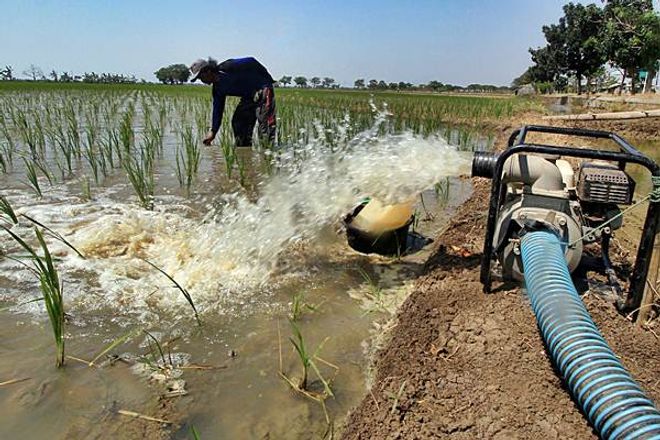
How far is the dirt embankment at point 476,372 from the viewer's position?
133cm

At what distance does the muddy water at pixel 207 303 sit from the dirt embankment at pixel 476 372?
0.20 meters

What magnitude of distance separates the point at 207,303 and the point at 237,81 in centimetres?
383

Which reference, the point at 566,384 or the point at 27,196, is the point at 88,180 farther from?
the point at 566,384

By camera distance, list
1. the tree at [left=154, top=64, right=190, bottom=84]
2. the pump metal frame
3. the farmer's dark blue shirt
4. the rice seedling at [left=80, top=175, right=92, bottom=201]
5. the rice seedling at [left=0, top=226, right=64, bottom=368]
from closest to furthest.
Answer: the rice seedling at [left=0, top=226, right=64, bottom=368] < the pump metal frame < the rice seedling at [left=80, top=175, right=92, bottom=201] < the farmer's dark blue shirt < the tree at [left=154, top=64, right=190, bottom=84]

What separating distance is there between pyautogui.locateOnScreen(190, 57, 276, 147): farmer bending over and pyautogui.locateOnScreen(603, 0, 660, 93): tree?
17.7 m

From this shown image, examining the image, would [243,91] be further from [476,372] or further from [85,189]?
[476,372]

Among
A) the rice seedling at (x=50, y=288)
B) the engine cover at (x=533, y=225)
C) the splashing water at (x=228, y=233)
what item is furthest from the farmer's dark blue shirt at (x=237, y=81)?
the engine cover at (x=533, y=225)

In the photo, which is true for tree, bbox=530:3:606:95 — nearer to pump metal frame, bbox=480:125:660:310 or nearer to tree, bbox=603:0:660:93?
tree, bbox=603:0:660:93

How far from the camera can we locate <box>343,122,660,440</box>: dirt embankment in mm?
1328

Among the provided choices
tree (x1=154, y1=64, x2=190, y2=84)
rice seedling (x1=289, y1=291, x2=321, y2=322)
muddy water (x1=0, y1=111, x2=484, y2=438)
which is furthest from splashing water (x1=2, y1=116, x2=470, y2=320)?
tree (x1=154, y1=64, x2=190, y2=84)

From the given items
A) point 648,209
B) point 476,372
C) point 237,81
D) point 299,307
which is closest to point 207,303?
point 299,307

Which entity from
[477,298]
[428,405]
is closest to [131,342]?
[428,405]

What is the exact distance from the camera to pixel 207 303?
2348mm

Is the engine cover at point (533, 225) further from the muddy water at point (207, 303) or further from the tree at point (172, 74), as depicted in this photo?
the tree at point (172, 74)
